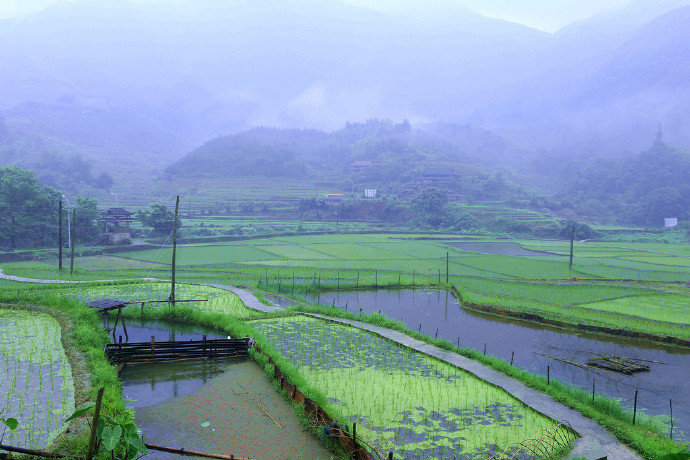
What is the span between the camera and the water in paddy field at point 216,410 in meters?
10.6

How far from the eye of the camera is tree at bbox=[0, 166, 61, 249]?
45719 millimetres

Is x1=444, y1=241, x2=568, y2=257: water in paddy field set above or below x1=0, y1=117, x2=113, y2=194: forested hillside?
below

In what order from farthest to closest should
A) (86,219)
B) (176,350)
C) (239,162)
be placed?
(239,162)
(86,219)
(176,350)

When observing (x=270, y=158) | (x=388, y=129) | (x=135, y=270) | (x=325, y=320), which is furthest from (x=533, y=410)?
(x=388, y=129)

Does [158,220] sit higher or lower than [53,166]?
lower

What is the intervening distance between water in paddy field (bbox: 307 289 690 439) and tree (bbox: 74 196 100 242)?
31.0 metres

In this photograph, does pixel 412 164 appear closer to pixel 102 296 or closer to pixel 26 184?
pixel 26 184

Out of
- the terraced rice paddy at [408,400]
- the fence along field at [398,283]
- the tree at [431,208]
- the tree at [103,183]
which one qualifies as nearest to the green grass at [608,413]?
the terraced rice paddy at [408,400]

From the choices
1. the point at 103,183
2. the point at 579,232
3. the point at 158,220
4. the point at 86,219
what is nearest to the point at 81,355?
the point at 86,219

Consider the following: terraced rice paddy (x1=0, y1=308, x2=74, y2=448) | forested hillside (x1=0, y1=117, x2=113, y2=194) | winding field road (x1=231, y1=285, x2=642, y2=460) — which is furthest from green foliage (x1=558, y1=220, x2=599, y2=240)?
forested hillside (x1=0, y1=117, x2=113, y2=194)

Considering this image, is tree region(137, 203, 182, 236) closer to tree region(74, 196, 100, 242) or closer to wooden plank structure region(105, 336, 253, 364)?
tree region(74, 196, 100, 242)

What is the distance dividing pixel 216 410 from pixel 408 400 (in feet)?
15.1

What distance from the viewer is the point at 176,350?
51.8 ft

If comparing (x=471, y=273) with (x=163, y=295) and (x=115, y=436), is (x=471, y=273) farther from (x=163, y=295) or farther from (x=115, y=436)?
(x=115, y=436)
